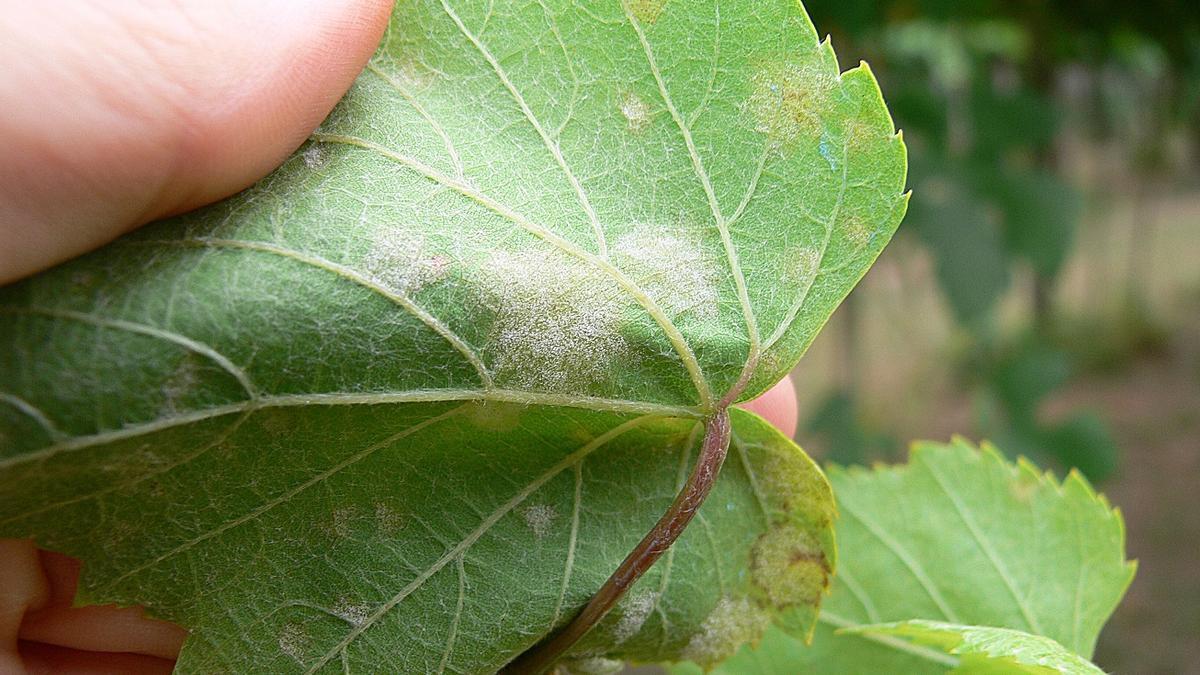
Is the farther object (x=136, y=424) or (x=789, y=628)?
(x=789, y=628)

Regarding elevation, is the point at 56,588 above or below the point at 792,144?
below

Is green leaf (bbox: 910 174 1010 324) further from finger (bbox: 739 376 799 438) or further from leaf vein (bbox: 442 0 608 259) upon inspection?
leaf vein (bbox: 442 0 608 259)

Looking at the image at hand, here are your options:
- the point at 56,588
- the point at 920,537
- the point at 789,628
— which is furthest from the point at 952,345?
the point at 56,588

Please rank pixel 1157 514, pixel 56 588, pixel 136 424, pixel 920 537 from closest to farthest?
pixel 136 424 < pixel 56 588 < pixel 920 537 < pixel 1157 514

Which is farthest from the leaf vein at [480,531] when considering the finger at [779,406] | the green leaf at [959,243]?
the green leaf at [959,243]

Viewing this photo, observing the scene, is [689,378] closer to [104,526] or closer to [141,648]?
[104,526]

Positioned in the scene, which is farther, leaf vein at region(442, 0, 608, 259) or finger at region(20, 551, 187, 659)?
finger at region(20, 551, 187, 659)

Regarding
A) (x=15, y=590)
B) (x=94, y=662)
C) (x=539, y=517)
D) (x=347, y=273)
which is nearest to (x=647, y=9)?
(x=347, y=273)

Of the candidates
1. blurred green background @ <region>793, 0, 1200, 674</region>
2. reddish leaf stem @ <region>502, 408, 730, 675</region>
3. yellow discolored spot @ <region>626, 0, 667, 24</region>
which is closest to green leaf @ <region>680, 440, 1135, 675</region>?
reddish leaf stem @ <region>502, 408, 730, 675</region>
